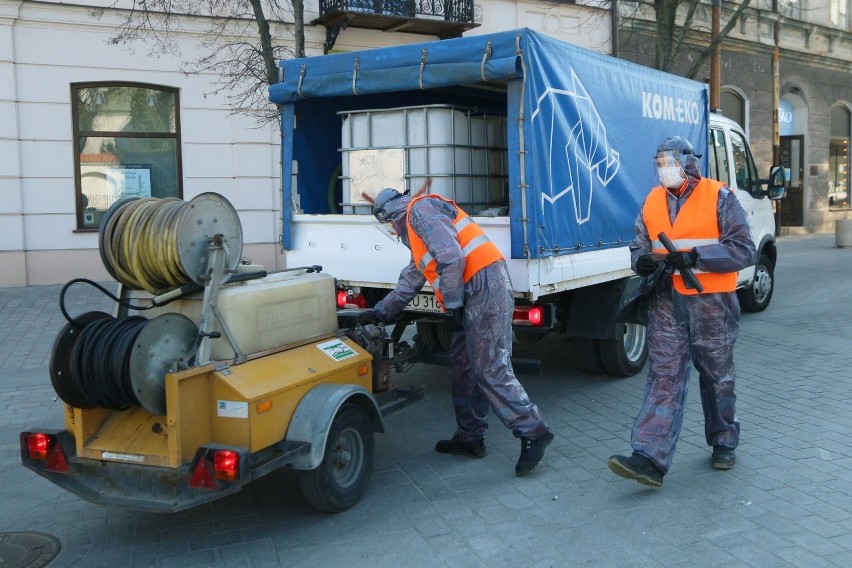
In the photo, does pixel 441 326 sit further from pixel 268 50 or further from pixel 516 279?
pixel 268 50

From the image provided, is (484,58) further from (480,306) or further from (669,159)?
(480,306)

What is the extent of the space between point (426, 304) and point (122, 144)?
9.75 m

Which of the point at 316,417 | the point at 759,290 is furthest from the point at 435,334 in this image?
the point at 759,290

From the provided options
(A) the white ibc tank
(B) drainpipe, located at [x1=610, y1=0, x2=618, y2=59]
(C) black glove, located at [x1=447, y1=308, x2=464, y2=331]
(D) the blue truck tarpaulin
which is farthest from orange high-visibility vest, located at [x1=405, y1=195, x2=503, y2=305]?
(B) drainpipe, located at [x1=610, y1=0, x2=618, y2=59]

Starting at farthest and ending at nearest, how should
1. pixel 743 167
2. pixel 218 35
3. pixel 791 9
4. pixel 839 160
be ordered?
pixel 839 160 < pixel 791 9 < pixel 218 35 < pixel 743 167

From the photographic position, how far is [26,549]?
436 cm

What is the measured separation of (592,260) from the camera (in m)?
6.71

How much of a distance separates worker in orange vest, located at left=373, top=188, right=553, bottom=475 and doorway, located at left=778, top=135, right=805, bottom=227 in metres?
23.1

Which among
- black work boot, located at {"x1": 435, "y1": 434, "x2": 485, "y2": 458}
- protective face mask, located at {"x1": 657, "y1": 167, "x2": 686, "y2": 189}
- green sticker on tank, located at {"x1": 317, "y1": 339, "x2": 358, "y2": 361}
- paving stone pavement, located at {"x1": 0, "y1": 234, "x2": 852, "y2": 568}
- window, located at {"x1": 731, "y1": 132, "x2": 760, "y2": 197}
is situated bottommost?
paving stone pavement, located at {"x1": 0, "y1": 234, "x2": 852, "y2": 568}

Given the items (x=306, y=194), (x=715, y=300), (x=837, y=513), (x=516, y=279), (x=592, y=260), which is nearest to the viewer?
(x=837, y=513)

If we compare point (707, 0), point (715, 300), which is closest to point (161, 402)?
point (715, 300)

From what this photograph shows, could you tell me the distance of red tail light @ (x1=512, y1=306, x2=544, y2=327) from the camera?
6.25 metres

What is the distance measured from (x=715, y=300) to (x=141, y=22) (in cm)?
1178

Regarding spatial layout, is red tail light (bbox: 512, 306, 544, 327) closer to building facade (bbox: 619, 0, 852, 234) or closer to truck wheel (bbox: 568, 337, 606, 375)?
truck wheel (bbox: 568, 337, 606, 375)
